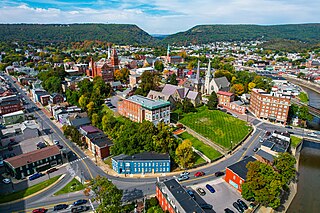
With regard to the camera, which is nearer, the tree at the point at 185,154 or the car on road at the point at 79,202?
the car on road at the point at 79,202

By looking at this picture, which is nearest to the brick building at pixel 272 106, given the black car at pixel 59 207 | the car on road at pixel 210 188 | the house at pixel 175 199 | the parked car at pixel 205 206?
the car on road at pixel 210 188

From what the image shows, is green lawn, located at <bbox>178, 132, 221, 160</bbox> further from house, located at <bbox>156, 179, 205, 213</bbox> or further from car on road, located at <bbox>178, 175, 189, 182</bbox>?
house, located at <bbox>156, 179, 205, 213</bbox>

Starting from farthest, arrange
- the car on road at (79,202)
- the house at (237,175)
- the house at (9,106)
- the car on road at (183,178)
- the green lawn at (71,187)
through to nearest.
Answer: the house at (9,106)
the car on road at (183,178)
the green lawn at (71,187)
the house at (237,175)
the car on road at (79,202)

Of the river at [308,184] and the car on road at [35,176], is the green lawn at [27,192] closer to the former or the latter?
the car on road at [35,176]

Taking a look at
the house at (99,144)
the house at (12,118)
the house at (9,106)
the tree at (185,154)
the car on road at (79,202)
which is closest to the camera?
the car on road at (79,202)

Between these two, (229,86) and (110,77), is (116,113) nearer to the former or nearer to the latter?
(110,77)

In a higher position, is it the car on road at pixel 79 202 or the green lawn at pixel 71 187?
the car on road at pixel 79 202
